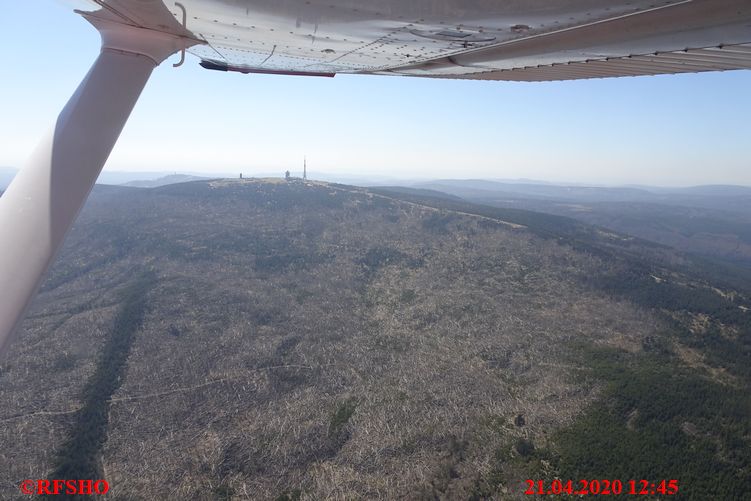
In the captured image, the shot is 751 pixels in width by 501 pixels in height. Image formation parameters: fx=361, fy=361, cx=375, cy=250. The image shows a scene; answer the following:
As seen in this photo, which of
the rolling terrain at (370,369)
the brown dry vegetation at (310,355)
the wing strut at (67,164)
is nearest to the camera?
the wing strut at (67,164)

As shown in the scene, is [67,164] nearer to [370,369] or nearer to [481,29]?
[481,29]

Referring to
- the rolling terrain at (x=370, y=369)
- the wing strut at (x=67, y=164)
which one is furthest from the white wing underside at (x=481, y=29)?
the rolling terrain at (x=370, y=369)

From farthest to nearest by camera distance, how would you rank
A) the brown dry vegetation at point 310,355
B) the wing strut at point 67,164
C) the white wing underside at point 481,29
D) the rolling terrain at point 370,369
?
the brown dry vegetation at point 310,355, the rolling terrain at point 370,369, the white wing underside at point 481,29, the wing strut at point 67,164

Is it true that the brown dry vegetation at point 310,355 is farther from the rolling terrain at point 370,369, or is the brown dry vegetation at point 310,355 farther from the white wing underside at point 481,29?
the white wing underside at point 481,29

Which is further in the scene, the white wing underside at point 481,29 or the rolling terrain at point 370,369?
the rolling terrain at point 370,369

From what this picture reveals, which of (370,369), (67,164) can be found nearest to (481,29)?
(67,164)

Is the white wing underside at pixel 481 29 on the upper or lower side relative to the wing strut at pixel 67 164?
upper
